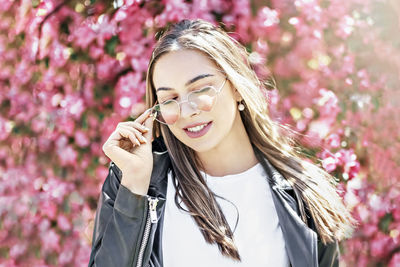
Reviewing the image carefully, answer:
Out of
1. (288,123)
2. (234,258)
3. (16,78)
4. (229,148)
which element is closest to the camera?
(234,258)

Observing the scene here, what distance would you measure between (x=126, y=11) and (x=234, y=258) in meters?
1.51

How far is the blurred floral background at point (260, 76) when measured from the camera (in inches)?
116

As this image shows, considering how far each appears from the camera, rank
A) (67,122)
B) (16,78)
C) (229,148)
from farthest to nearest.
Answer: (16,78)
(67,122)
(229,148)

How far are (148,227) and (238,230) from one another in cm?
30

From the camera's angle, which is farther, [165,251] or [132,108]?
[132,108]

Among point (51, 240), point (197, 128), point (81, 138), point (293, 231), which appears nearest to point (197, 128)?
point (197, 128)

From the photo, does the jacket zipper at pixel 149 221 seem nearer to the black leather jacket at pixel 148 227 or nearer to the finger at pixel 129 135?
the black leather jacket at pixel 148 227

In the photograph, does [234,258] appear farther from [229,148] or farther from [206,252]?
[229,148]

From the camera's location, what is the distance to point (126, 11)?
303cm

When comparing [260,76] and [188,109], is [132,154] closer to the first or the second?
[188,109]

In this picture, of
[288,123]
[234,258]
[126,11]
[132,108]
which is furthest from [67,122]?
[234,258]

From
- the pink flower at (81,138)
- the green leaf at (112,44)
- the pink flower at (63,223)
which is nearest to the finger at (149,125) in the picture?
the green leaf at (112,44)

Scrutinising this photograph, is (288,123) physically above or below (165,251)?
above

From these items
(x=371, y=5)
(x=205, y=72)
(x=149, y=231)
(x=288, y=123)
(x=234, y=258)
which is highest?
(x=371, y=5)
